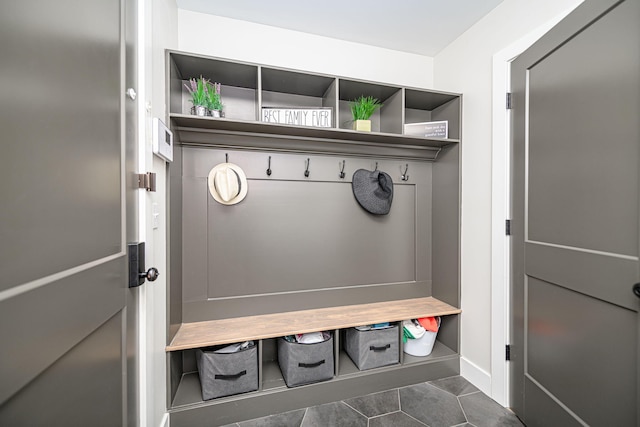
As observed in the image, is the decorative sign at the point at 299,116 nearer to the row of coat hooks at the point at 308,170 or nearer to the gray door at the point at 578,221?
the row of coat hooks at the point at 308,170

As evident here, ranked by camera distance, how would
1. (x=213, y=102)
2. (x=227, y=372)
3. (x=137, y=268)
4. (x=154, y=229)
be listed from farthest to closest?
(x=213, y=102)
(x=227, y=372)
(x=154, y=229)
(x=137, y=268)

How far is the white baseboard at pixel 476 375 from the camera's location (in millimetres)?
1846

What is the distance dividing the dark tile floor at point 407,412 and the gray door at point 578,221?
0.73 ft

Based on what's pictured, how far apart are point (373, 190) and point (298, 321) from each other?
1.13 metres

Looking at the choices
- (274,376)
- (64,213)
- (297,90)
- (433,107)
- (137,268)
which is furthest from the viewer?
(433,107)

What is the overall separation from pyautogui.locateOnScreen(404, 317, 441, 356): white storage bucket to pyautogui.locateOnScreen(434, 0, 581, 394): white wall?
0.26 meters

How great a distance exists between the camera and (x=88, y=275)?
741mm

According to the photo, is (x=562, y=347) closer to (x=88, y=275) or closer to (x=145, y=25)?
(x=88, y=275)

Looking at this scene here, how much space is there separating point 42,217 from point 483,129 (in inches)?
90.5

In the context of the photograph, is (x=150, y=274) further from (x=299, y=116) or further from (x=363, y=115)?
(x=363, y=115)

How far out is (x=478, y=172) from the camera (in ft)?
6.41

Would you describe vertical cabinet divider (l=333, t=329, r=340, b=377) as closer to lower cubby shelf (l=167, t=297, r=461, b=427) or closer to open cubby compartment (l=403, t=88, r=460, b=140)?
lower cubby shelf (l=167, t=297, r=461, b=427)

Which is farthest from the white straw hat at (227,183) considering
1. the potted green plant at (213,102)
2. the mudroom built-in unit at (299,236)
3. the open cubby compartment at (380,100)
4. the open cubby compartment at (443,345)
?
the open cubby compartment at (443,345)

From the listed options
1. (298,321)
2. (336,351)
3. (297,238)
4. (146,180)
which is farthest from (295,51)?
(336,351)
